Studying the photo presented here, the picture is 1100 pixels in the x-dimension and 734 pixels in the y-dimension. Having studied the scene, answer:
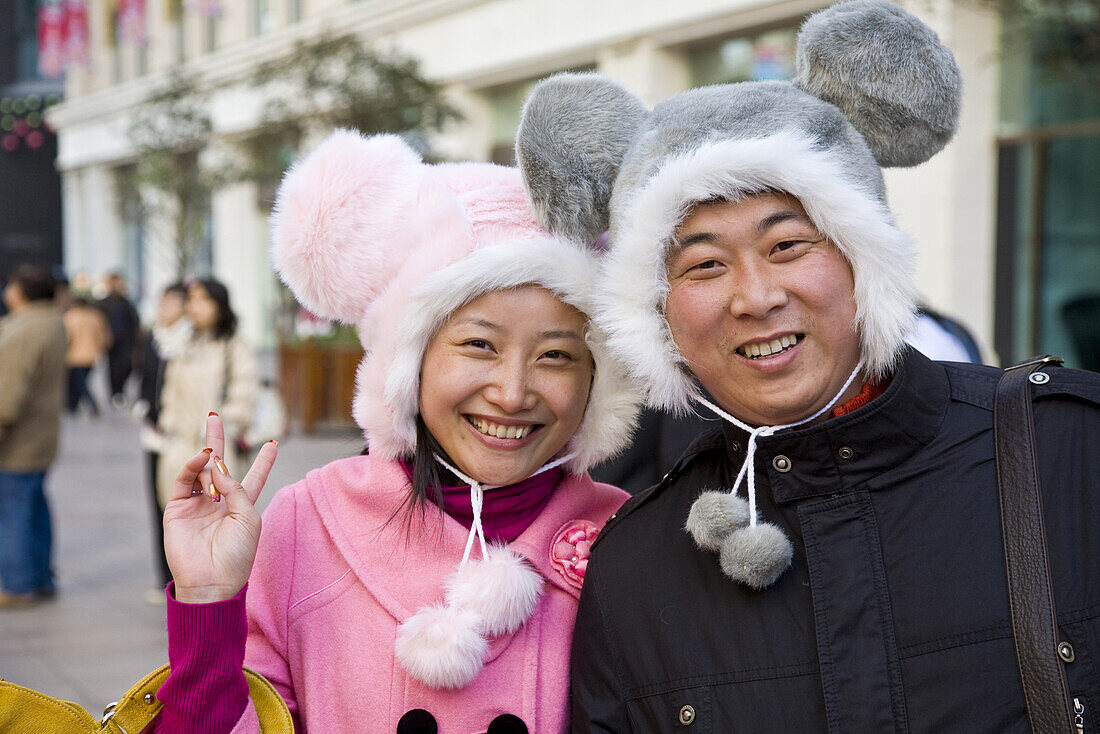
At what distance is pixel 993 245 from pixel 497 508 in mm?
7942

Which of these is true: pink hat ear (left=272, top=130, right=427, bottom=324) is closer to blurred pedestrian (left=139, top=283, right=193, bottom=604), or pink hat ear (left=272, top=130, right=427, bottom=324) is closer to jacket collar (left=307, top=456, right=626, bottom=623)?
jacket collar (left=307, top=456, right=626, bottom=623)

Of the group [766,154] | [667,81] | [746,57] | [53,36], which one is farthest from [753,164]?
[53,36]

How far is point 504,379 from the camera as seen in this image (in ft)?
6.83

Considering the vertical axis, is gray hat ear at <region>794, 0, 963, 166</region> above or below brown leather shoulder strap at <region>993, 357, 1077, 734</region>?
above

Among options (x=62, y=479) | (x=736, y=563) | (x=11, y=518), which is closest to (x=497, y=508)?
(x=736, y=563)

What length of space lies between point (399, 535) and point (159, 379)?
4732 millimetres

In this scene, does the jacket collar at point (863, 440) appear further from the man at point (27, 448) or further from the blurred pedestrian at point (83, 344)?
the blurred pedestrian at point (83, 344)

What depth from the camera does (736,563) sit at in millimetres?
1733

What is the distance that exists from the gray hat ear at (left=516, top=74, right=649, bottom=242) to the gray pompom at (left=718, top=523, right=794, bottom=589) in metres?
0.66

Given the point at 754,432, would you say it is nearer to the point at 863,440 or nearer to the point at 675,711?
the point at 863,440

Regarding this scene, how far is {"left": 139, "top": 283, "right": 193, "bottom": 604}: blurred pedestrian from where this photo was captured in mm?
6391

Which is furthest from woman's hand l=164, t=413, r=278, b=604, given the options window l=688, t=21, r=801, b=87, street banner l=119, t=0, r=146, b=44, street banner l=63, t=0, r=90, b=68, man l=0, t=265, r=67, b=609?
street banner l=63, t=0, r=90, b=68

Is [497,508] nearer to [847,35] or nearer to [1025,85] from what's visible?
[847,35]

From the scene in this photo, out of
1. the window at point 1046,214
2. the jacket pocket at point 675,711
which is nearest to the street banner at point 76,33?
the window at point 1046,214
